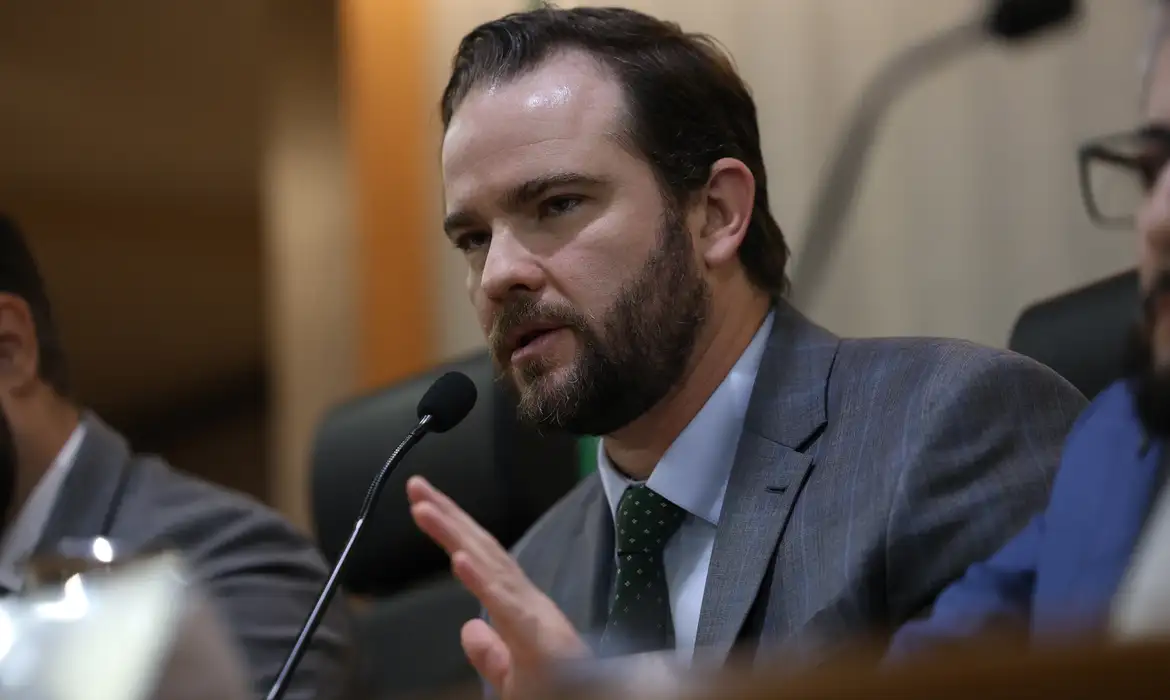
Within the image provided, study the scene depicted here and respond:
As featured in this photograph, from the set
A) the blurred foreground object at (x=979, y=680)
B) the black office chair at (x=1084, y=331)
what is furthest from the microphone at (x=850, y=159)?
the blurred foreground object at (x=979, y=680)

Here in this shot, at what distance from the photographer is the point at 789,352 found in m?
1.18

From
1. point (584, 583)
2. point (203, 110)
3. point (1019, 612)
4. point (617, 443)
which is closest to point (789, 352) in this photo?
point (617, 443)

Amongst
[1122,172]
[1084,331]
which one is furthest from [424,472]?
[1122,172]

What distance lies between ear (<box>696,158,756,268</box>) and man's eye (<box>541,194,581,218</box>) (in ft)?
0.45

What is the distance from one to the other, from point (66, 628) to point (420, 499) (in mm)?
326

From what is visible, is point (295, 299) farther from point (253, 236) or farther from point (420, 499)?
point (420, 499)

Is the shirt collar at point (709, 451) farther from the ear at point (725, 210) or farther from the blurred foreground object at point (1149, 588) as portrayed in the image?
the blurred foreground object at point (1149, 588)

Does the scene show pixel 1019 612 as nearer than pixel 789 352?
Yes

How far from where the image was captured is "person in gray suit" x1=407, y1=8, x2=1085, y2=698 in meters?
0.96

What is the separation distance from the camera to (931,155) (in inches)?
48.2

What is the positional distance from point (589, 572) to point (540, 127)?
447mm

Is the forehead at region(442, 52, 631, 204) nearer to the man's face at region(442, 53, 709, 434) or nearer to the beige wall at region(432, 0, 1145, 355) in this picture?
the man's face at region(442, 53, 709, 434)

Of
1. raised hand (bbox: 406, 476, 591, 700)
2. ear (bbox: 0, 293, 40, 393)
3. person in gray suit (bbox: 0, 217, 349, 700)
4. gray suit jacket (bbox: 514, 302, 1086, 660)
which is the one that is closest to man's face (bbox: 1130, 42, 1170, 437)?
gray suit jacket (bbox: 514, 302, 1086, 660)

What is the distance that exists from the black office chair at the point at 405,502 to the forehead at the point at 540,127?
1.17 feet
